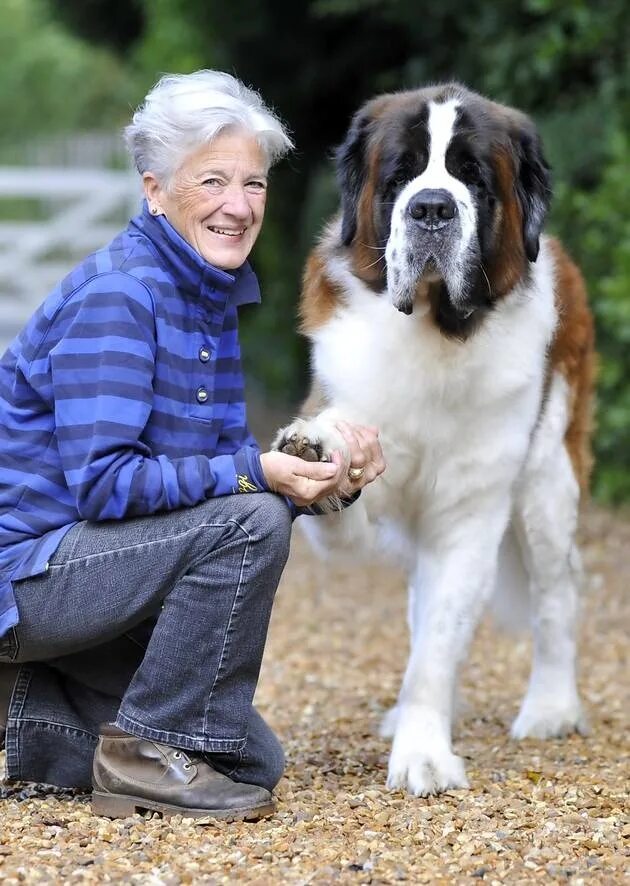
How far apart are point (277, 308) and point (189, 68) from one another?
2372mm

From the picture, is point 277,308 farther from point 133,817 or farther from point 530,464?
point 133,817

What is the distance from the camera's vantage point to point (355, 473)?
2.98 meters

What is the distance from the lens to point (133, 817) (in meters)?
2.74

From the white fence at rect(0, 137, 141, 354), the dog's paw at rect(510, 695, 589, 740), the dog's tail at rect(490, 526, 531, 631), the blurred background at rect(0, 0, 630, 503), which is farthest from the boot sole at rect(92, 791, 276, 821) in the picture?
the white fence at rect(0, 137, 141, 354)

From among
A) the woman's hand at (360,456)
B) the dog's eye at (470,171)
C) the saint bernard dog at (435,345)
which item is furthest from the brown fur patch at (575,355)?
the woman's hand at (360,456)

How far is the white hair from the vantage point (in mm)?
2852

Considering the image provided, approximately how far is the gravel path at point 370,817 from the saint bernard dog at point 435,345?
233 millimetres

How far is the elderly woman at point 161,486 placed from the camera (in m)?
2.69

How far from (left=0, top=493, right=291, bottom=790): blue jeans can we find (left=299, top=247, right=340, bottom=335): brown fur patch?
0.82 metres

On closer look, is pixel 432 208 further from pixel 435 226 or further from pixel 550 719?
pixel 550 719

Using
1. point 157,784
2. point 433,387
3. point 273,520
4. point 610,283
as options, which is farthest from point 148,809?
point 610,283

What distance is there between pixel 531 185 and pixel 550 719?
4.85 ft

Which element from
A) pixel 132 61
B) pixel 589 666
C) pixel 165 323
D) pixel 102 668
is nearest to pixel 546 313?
pixel 165 323

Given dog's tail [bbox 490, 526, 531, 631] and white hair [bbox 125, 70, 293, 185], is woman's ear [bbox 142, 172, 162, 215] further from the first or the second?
dog's tail [bbox 490, 526, 531, 631]
